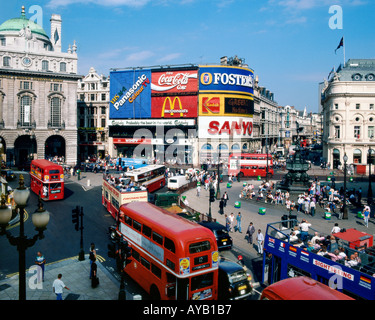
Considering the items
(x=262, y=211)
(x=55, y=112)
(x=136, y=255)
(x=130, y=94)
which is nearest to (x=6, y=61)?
(x=55, y=112)

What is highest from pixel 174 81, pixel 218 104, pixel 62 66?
pixel 62 66

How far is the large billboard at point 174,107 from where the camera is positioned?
62419 mm

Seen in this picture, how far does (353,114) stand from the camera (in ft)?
190

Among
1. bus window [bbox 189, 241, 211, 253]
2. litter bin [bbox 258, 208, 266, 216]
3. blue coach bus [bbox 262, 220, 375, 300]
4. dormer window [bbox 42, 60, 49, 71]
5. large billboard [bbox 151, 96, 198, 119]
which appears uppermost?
dormer window [bbox 42, 60, 49, 71]

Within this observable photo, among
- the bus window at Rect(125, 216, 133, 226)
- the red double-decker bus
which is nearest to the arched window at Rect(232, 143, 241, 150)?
the red double-decker bus

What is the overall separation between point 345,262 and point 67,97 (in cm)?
5878

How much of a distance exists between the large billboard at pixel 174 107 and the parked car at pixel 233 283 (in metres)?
51.4

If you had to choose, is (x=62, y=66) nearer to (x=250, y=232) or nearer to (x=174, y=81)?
(x=174, y=81)

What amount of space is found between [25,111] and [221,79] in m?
35.8

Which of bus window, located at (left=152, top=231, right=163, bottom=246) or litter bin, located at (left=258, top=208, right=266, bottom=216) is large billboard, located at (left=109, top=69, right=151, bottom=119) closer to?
litter bin, located at (left=258, top=208, right=266, bottom=216)

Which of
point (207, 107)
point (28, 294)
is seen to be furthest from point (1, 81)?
point (28, 294)

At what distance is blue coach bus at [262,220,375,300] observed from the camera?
9852mm

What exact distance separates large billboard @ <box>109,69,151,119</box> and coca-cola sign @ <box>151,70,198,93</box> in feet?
4.79

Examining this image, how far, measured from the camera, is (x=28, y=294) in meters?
13.0
